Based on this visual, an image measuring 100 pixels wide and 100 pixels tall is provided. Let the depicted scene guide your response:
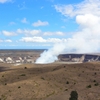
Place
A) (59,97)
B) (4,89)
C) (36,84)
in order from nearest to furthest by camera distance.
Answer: (59,97)
(4,89)
(36,84)

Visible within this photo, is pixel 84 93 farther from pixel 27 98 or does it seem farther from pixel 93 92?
pixel 27 98

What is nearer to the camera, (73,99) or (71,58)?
(73,99)

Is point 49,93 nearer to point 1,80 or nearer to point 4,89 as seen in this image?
point 4,89

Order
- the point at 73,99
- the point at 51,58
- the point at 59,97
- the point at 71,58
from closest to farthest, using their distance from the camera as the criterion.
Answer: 1. the point at 73,99
2. the point at 59,97
3. the point at 51,58
4. the point at 71,58

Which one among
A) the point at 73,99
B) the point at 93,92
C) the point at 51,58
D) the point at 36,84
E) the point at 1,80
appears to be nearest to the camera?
the point at 73,99

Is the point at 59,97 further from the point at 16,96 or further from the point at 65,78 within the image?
the point at 65,78

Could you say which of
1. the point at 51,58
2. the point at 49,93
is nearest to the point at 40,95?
the point at 49,93

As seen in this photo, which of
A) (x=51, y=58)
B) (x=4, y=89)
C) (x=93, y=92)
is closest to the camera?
(x=93, y=92)

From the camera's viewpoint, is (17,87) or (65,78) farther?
(65,78)

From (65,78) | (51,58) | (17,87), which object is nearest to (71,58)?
(51,58)
